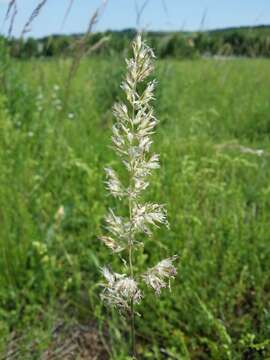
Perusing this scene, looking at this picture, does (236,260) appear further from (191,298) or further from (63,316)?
(63,316)

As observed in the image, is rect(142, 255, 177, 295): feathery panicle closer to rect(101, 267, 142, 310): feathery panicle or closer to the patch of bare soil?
rect(101, 267, 142, 310): feathery panicle

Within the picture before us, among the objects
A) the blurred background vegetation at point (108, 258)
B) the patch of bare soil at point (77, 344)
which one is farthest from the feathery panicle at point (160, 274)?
the patch of bare soil at point (77, 344)

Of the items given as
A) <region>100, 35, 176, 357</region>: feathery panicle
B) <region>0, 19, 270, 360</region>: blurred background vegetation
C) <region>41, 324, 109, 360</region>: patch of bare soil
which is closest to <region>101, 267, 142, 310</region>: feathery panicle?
<region>100, 35, 176, 357</region>: feathery panicle

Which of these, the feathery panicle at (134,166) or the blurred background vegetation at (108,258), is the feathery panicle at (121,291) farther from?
the blurred background vegetation at (108,258)

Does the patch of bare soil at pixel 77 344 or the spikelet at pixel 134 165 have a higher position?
the spikelet at pixel 134 165

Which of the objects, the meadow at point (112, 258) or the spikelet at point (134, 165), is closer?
the spikelet at point (134, 165)

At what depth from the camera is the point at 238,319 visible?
1.85 m

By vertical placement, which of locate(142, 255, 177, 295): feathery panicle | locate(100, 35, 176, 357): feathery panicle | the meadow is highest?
locate(100, 35, 176, 357): feathery panicle

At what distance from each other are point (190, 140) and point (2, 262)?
172 cm

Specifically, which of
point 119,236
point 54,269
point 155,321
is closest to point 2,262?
point 54,269

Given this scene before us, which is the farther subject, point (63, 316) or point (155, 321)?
point (63, 316)

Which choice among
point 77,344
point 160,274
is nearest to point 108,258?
point 77,344

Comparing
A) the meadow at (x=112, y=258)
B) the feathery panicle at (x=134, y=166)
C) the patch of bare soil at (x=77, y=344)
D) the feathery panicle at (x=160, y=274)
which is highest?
Answer: the feathery panicle at (x=134, y=166)

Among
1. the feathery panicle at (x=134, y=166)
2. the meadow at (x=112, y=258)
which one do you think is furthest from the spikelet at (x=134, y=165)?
the meadow at (x=112, y=258)
